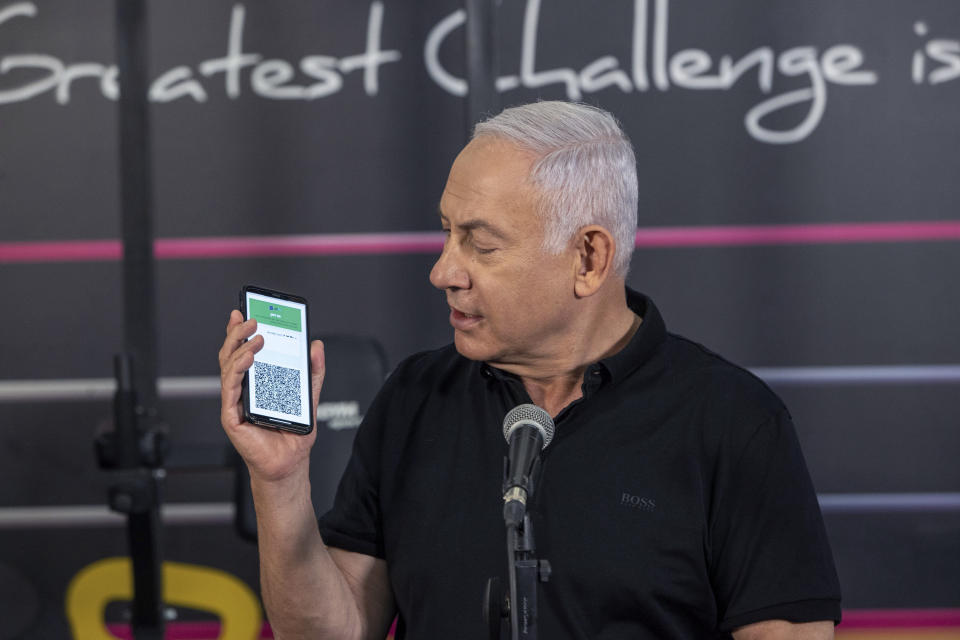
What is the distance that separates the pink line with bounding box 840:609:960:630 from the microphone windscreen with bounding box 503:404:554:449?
211 centimetres

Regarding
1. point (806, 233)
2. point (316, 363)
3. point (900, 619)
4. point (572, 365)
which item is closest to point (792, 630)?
point (572, 365)

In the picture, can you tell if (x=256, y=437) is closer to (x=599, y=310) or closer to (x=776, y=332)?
(x=599, y=310)

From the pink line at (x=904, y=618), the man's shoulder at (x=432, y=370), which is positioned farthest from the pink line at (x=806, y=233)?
the man's shoulder at (x=432, y=370)

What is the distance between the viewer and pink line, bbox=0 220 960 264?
291 centimetres

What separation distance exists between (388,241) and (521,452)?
6.17ft

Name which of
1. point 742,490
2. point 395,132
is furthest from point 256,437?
point 395,132

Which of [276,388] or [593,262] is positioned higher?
[593,262]

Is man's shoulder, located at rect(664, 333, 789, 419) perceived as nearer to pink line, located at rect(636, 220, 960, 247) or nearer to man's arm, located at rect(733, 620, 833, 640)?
man's arm, located at rect(733, 620, 833, 640)

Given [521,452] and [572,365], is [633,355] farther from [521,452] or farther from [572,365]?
[521,452]

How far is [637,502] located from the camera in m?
1.45

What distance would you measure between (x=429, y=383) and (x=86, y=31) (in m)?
1.92

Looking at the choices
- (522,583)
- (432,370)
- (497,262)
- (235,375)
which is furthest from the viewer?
(432,370)

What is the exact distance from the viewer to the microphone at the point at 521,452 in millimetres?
1122

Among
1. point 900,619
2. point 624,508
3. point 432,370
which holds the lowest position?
point 900,619
